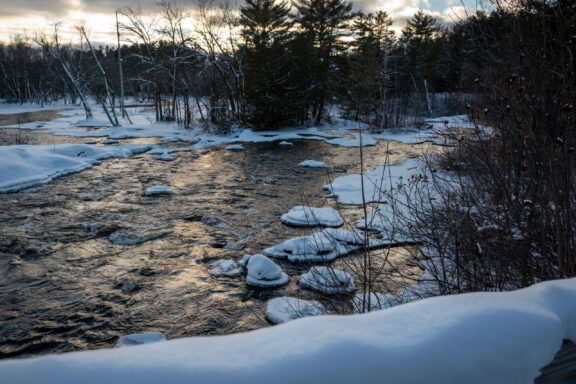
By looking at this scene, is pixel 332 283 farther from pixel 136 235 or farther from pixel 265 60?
pixel 265 60

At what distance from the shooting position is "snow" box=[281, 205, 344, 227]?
6824 millimetres

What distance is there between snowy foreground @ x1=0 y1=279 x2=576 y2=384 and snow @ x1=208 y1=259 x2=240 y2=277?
3.90 meters

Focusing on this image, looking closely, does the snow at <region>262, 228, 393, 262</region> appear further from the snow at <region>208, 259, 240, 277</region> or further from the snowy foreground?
the snowy foreground

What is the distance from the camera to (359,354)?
1090 mm

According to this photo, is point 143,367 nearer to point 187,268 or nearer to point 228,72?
point 187,268

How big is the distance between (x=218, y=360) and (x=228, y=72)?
22.9 m

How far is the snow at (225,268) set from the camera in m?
5.12

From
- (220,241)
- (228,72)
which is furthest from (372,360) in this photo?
(228,72)

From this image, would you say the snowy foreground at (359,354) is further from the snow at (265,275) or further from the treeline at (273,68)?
the treeline at (273,68)

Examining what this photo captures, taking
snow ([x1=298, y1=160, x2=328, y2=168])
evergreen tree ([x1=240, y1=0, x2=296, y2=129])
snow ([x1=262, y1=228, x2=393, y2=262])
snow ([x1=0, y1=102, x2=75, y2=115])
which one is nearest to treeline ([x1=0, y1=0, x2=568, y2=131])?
evergreen tree ([x1=240, y1=0, x2=296, y2=129])

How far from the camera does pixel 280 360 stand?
3.48 ft

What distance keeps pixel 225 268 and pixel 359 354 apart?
433 cm

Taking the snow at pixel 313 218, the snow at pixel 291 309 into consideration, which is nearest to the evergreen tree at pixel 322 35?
the snow at pixel 313 218

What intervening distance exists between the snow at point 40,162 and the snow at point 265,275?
7.13 m
